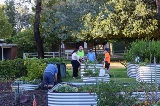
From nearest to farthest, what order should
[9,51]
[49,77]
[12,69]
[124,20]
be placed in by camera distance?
[49,77], [12,69], [124,20], [9,51]

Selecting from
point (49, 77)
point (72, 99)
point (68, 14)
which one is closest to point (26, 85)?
point (49, 77)

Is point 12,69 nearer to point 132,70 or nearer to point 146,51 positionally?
point 132,70

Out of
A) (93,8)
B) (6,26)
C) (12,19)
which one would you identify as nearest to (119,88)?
(93,8)

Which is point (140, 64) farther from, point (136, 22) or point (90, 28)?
point (90, 28)

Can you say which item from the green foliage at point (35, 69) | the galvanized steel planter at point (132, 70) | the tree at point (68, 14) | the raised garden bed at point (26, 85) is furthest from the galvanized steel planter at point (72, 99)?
the tree at point (68, 14)

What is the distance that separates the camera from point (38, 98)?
36.8ft

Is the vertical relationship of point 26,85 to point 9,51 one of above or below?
below

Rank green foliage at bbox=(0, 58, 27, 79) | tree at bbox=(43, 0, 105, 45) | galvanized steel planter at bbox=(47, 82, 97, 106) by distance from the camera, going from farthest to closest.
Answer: tree at bbox=(43, 0, 105, 45) < green foliage at bbox=(0, 58, 27, 79) < galvanized steel planter at bbox=(47, 82, 97, 106)

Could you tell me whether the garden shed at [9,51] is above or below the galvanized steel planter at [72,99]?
above

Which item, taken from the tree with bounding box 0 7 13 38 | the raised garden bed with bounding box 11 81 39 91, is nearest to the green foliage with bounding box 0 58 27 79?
the raised garden bed with bounding box 11 81 39 91

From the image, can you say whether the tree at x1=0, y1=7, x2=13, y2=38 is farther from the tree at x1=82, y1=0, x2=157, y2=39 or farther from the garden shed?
the tree at x1=82, y1=0, x2=157, y2=39

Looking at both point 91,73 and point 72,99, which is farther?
point 91,73

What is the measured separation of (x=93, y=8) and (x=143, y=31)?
5090 mm

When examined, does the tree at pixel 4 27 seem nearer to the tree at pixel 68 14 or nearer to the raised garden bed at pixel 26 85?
the tree at pixel 68 14
